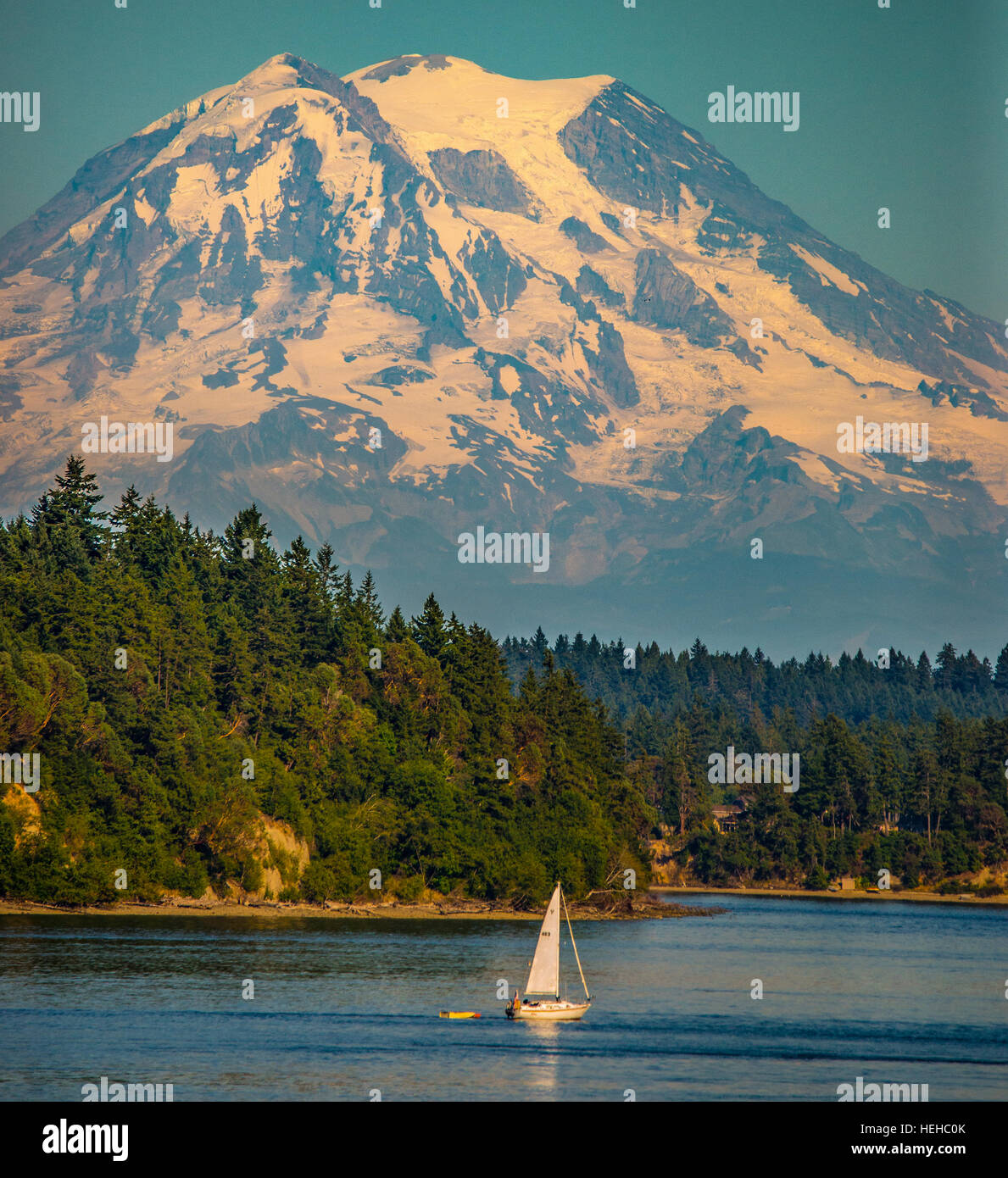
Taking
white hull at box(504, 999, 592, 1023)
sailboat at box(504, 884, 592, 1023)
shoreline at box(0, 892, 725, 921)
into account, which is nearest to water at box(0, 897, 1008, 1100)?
white hull at box(504, 999, 592, 1023)

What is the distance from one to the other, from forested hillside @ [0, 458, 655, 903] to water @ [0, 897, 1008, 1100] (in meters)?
7.12

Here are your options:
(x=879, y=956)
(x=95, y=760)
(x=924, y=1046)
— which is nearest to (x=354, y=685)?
(x=95, y=760)

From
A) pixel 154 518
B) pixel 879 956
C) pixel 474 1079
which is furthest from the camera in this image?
pixel 154 518

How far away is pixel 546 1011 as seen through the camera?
282ft

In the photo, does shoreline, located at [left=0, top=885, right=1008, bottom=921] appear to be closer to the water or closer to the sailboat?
the water

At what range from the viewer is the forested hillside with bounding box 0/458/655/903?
125 m

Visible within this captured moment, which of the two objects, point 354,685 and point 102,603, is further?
point 354,685

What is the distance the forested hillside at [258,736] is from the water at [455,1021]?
7123 millimetres

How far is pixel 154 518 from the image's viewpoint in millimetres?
164750

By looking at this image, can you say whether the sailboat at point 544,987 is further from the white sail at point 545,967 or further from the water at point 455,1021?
the water at point 455,1021

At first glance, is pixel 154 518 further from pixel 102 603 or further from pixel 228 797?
pixel 228 797

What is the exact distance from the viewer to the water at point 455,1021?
69125mm

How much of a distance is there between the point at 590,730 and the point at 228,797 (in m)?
48.0
